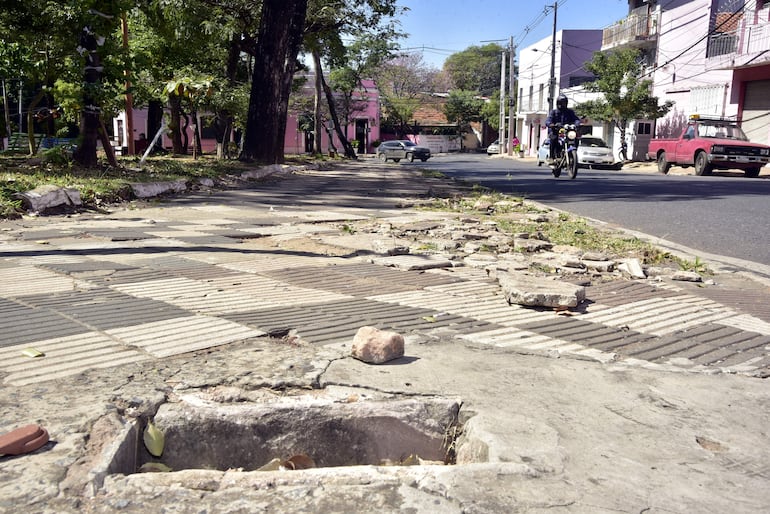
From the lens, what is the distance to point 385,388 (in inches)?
101

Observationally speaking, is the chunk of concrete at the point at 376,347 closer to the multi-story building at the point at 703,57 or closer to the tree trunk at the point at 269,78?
the tree trunk at the point at 269,78

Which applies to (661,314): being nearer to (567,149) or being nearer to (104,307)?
(104,307)

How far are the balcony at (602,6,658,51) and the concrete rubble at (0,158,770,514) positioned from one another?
3429cm

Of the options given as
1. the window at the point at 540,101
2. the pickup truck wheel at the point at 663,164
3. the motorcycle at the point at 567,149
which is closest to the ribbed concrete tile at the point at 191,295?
the motorcycle at the point at 567,149

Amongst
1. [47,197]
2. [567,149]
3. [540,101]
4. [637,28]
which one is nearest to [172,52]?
[567,149]

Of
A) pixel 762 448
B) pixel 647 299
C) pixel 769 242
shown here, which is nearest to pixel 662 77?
pixel 769 242

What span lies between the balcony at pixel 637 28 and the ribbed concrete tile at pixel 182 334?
36.9 metres

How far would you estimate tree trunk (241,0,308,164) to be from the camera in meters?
17.4

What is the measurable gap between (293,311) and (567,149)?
12663mm

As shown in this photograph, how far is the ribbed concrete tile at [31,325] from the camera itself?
3.06 metres

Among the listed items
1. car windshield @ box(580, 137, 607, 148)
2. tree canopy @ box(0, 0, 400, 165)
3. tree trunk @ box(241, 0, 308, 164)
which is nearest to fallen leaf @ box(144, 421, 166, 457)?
tree canopy @ box(0, 0, 400, 165)

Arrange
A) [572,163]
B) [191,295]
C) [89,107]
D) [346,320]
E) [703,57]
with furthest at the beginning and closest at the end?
[703,57] < [572,163] < [89,107] < [191,295] < [346,320]

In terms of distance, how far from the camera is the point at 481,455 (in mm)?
2104

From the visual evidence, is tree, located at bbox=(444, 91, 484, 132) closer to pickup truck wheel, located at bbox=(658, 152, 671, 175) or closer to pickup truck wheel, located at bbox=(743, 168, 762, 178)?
pickup truck wheel, located at bbox=(658, 152, 671, 175)
